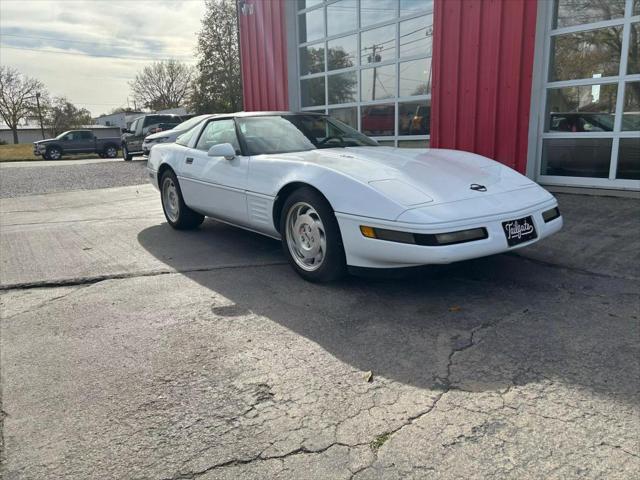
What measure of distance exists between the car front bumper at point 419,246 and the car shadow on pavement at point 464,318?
0.16 meters

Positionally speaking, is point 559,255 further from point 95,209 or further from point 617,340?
point 95,209

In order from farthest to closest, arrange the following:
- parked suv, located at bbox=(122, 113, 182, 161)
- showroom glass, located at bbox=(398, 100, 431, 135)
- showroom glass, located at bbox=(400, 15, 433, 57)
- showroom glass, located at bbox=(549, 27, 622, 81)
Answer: parked suv, located at bbox=(122, 113, 182, 161)
showroom glass, located at bbox=(398, 100, 431, 135)
showroom glass, located at bbox=(400, 15, 433, 57)
showroom glass, located at bbox=(549, 27, 622, 81)

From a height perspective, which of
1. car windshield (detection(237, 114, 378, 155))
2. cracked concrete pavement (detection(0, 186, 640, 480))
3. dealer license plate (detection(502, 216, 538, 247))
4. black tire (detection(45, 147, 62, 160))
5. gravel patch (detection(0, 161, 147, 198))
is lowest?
cracked concrete pavement (detection(0, 186, 640, 480))

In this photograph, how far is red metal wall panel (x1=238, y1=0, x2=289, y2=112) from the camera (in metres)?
10.7

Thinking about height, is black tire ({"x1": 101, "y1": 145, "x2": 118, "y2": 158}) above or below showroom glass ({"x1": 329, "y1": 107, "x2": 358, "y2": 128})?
below

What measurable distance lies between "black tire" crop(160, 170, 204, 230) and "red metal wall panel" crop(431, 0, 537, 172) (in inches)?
155

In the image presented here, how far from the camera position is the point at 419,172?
3688 mm

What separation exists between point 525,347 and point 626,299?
115cm

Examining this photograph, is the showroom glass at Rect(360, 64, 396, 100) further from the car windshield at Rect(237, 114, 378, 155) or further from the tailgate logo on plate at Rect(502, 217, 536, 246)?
the tailgate logo on plate at Rect(502, 217, 536, 246)

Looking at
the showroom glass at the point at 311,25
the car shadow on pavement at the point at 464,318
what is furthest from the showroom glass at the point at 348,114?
the car shadow on pavement at the point at 464,318

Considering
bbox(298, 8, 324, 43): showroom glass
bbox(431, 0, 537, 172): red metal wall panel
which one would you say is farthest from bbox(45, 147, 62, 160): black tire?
bbox(431, 0, 537, 172): red metal wall panel

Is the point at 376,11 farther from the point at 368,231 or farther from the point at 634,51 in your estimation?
the point at 368,231

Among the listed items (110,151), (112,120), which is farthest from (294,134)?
(112,120)

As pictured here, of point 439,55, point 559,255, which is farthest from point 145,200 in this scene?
point 559,255
